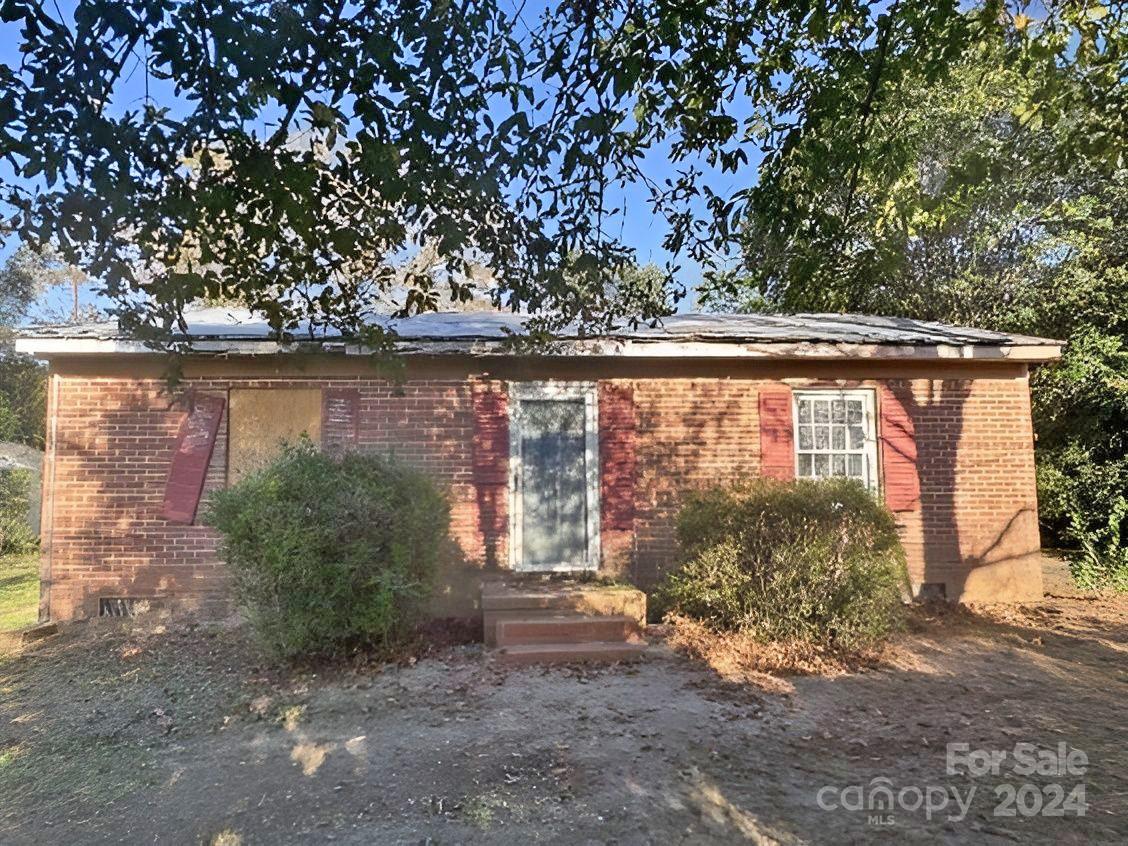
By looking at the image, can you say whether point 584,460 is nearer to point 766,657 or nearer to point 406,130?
point 766,657

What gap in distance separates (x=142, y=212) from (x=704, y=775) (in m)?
4.00

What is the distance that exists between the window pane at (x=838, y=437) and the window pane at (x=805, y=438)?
256mm

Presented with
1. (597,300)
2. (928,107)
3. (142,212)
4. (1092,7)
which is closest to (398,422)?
(597,300)

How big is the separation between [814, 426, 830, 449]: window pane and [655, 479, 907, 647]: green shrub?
6.50 ft

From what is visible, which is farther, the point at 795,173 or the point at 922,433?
the point at 922,433

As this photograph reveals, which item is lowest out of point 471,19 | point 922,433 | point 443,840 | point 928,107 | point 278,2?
point 443,840

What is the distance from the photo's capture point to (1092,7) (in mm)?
4352

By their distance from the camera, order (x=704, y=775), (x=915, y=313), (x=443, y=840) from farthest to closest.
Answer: (x=915, y=313) < (x=704, y=775) < (x=443, y=840)

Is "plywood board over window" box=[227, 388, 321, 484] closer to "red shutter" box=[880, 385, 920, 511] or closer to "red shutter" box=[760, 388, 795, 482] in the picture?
"red shutter" box=[760, 388, 795, 482]

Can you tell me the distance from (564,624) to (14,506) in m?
13.9

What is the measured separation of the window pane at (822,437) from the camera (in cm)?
860

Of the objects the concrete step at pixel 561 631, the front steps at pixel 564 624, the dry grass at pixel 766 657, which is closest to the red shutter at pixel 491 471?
the front steps at pixel 564 624

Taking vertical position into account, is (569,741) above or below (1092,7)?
below

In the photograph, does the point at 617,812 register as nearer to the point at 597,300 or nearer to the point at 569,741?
the point at 569,741
